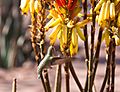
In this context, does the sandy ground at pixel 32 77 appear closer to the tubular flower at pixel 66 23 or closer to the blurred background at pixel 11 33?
the blurred background at pixel 11 33

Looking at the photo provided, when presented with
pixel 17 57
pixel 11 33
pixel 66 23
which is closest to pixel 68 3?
pixel 66 23

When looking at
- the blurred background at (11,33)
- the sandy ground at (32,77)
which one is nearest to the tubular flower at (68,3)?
the sandy ground at (32,77)

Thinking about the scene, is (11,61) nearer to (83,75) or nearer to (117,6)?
(83,75)

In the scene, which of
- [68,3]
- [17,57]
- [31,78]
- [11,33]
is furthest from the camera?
[17,57]

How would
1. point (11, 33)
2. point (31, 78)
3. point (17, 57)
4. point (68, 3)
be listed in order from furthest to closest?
1. point (17, 57)
2. point (31, 78)
3. point (11, 33)
4. point (68, 3)

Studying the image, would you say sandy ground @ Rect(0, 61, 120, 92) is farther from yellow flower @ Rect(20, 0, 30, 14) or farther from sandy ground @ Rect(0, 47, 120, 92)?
yellow flower @ Rect(20, 0, 30, 14)

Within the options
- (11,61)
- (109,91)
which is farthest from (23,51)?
(109,91)

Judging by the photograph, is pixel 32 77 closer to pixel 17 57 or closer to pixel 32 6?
pixel 17 57
